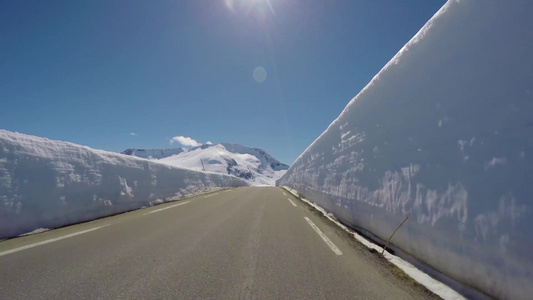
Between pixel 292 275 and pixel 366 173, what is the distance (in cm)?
373

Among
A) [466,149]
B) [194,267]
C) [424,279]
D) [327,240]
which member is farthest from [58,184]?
[466,149]

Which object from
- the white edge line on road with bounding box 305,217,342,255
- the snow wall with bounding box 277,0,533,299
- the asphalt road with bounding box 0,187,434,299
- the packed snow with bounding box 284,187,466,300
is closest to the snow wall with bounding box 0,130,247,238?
the asphalt road with bounding box 0,187,434,299

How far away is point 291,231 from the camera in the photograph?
6012 mm

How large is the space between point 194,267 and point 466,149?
12.2ft

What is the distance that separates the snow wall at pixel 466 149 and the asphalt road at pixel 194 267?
725 mm

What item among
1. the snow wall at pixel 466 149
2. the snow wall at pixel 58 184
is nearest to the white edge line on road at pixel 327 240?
the snow wall at pixel 466 149

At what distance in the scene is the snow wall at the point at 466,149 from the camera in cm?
232

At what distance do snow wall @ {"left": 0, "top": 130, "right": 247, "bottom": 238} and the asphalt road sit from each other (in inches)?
33.9

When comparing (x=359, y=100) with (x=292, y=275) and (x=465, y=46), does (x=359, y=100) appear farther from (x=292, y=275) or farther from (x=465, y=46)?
(x=292, y=275)

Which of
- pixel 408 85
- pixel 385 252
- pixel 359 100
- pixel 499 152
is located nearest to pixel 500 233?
pixel 499 152

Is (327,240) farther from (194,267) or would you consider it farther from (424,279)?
(194,267)

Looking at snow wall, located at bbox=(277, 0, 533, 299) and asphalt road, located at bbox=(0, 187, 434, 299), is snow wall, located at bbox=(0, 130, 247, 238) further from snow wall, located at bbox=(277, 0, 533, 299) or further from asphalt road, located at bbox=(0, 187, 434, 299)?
snow wall, located at bbox=(277, 0, 533, 299)

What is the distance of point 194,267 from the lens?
353 cm

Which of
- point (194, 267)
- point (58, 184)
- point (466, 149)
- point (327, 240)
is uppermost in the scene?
point (466, 149)
